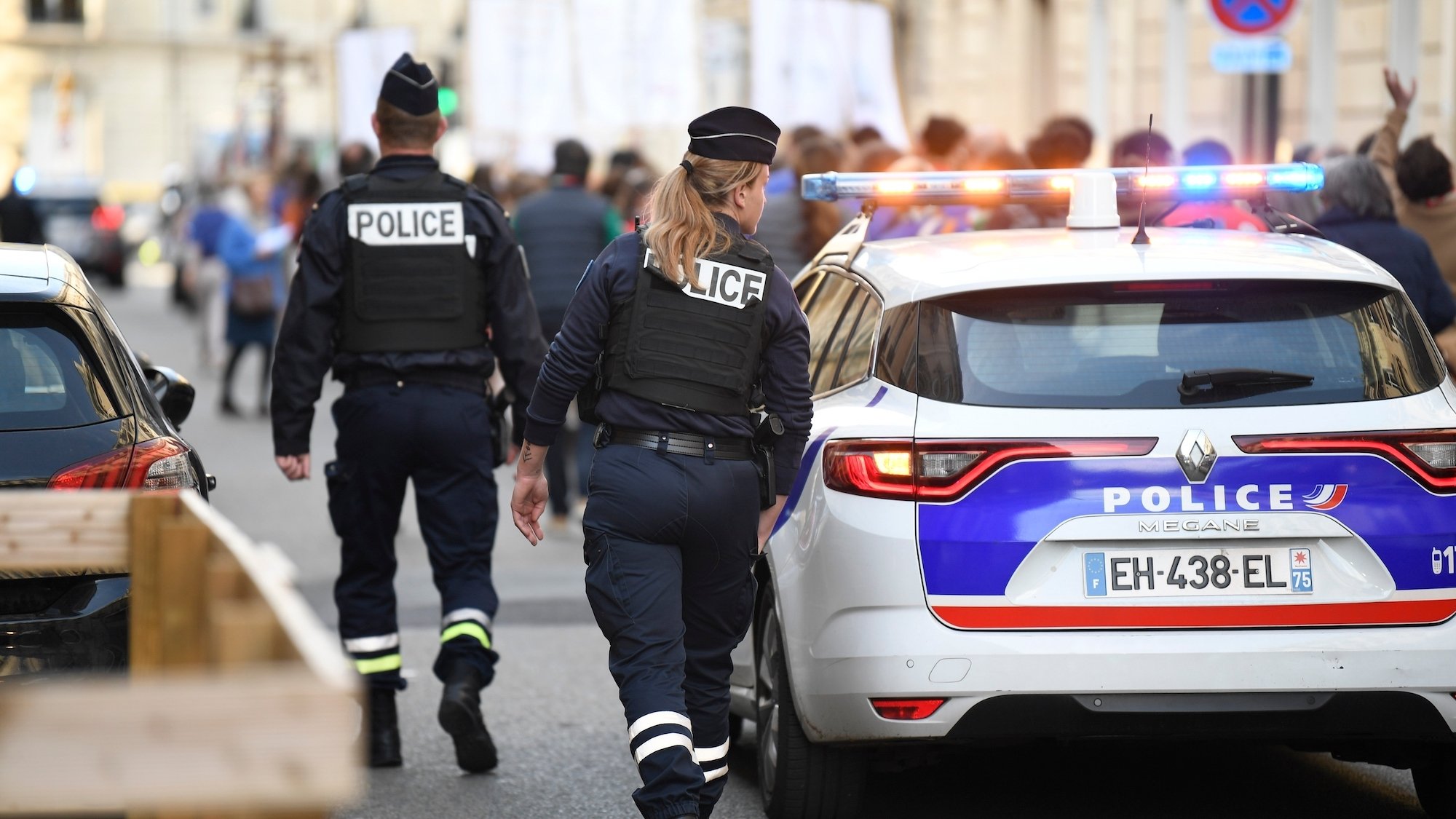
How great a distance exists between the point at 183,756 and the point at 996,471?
112 inches

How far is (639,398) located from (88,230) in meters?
41.7

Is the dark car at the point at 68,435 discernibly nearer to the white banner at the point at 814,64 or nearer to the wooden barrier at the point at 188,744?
the wooden barrier at the point at 188,744

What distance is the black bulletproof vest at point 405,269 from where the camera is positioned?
632cm

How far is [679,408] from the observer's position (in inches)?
196

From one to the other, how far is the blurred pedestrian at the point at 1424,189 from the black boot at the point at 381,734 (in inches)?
179

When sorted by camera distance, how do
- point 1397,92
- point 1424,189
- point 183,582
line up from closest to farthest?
point 183,582 < point 1424,189 < point 1397,92

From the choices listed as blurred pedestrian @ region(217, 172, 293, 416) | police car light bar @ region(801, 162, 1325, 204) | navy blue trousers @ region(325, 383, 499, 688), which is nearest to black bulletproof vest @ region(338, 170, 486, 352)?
navy blue trousers @ region(325, 383, 499, 688)

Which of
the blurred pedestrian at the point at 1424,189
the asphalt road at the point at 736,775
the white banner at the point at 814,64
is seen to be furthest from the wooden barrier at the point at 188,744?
the white banner at the point at 814,64

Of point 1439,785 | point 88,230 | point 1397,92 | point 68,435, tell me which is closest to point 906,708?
point 1439,785

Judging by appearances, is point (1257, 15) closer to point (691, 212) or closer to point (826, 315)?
point (826, 315)

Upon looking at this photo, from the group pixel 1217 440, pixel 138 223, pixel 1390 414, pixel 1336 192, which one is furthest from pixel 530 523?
pixel 138 223

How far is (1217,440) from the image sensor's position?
4.92 metres

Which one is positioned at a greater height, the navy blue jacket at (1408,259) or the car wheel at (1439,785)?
the navy blue jacket at (1408,259)

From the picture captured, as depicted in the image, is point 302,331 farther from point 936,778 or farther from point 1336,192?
point 1336,192
